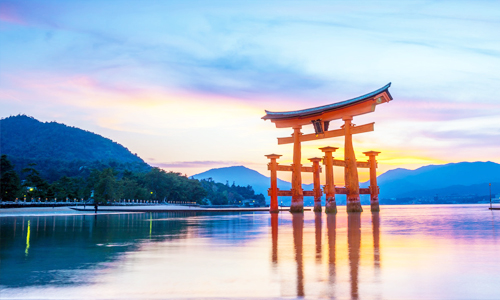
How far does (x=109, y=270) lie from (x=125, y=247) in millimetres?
4137

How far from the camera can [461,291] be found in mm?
5816

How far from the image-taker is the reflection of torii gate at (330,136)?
39031mm

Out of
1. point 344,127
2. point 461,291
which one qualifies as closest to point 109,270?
point 461,291

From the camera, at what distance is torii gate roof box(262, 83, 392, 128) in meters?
37.7

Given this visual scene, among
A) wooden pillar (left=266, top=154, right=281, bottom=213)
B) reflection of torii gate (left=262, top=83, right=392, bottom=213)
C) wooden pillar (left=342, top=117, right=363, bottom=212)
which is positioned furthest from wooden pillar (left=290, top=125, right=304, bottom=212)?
wooden pillar (left=342, top=117, right=363, bottom=212)

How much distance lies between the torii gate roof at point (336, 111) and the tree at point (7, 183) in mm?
38559

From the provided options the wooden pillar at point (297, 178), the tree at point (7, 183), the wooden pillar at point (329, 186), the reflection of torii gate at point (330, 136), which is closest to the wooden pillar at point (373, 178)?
the reflection of torii gate at point (330, 136)

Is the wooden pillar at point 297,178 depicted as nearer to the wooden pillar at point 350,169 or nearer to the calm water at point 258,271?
the wooden pillar at point 350,169

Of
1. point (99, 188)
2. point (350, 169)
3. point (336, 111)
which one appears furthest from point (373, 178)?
point (99, 188)

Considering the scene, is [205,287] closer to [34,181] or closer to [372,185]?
[372,185]

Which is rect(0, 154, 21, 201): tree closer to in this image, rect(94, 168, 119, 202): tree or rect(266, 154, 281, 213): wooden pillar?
rect(94, 168, 119, 202): tree

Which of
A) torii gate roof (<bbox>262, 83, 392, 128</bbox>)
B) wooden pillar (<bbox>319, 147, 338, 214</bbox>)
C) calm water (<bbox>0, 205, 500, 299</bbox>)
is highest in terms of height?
torii gate roof (<bbox>262, 83, 392, 128</bbox>)

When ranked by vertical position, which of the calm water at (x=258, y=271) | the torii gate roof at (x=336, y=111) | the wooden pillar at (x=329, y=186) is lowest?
the calm water at (x=258, y=271)

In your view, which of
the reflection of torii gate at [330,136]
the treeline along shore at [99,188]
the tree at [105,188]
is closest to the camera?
the reflection of torii gate at [330,136]
